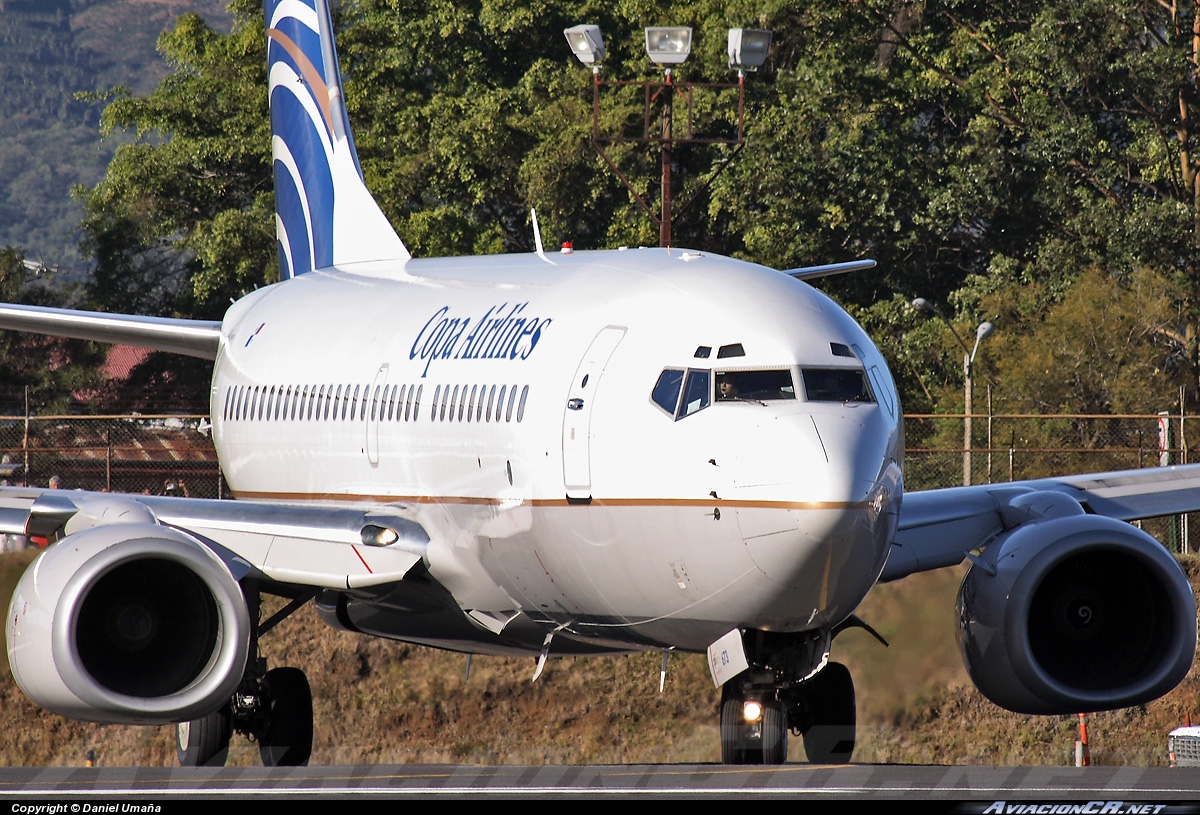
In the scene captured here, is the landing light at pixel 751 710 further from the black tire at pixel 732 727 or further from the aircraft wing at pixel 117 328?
the aircraft wing at pixel 117 328

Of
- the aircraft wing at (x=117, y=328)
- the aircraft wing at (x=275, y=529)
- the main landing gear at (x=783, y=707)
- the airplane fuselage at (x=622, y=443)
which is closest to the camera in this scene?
the airplane fuselage at (x=622, y=443)

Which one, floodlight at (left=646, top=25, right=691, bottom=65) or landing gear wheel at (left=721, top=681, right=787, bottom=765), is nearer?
landing gear wheel at (left=721, top=681, right=787, bottom=765)

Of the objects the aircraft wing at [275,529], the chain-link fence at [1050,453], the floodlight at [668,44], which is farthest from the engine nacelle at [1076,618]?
the chain-link fence at [1050,453]

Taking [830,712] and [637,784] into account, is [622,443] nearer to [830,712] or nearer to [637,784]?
[637,784]

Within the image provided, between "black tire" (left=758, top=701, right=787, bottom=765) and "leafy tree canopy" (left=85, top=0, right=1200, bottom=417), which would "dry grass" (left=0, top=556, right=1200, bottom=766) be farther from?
"leafy tree canopy" (left=85, top=0, right=1200, bottom=417)

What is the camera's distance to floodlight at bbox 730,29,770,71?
24641 mm

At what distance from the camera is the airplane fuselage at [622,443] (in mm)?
11594

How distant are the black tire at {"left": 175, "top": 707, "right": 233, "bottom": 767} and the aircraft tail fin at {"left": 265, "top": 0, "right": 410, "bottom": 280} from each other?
6763mm

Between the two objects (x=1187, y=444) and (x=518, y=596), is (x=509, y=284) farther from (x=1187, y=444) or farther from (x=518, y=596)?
(x=1187, y=444)

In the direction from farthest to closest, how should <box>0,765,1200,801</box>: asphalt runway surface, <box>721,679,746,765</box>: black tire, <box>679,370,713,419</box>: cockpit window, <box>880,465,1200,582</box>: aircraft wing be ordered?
<box>880,465,1200,582</box>: aircraft wing < <box>721,679,746,765</box>: black tire < <box>679,370,713,419</box>: cockpit window < <box>0,765,1200,801</box>: asphalt runway surface

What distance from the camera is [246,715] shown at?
17.4 meters

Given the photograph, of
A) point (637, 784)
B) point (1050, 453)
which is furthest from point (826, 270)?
point (1050, 453)

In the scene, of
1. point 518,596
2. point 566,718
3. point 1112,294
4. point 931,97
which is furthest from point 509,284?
point 931,97

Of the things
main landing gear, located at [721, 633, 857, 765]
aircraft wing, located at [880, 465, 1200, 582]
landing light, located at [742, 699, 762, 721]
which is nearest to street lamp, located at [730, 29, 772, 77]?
aircraft wing, located at [880, 465, 1200, 582]
